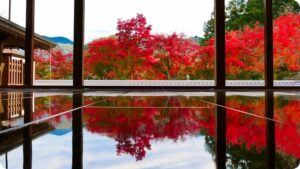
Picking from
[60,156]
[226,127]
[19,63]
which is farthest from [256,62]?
[60,156]

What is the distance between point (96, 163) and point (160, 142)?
194 millimetres

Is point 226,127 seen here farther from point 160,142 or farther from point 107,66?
point 107,66

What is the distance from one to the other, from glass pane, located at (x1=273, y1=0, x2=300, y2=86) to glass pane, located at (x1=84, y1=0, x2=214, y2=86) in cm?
125

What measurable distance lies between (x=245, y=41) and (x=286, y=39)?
75 cm

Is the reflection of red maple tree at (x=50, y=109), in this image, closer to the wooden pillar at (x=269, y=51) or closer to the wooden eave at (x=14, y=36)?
the wooden pillar at (x=269, y=51)

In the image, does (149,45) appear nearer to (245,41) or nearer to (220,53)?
(245,41)

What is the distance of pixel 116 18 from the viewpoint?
7.16 metres

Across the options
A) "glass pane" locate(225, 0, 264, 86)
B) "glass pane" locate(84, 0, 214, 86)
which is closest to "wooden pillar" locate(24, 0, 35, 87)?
"glass pane" locate(84, 0, 214, 86)

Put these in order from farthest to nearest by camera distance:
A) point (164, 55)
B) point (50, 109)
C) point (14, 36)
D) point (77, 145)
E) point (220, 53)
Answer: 1. point (164, 55)
2. point (14, 36)
3. point (220, 53)
4. point (50, 109)
5. point (77, 145)

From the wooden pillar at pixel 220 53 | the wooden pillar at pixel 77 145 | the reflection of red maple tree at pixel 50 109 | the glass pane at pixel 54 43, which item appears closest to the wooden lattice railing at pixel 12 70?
the glass pane at pixel 54 43

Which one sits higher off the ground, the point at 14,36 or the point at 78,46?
the point at 14,36

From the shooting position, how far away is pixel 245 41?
6672 mm

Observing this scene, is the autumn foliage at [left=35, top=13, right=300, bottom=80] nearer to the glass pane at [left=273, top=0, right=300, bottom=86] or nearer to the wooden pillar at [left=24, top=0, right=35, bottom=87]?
the glass pane at [left=273, top=0, right=300, bottom=86]

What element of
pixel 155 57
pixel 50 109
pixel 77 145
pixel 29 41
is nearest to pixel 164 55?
pixel 155 57
